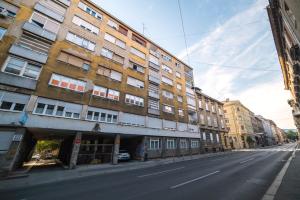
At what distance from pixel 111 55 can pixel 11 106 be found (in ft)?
43.9

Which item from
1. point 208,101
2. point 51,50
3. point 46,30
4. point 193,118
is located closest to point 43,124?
point 51,50

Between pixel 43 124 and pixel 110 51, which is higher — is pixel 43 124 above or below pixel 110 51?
below

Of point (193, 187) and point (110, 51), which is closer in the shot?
point (193, 187)

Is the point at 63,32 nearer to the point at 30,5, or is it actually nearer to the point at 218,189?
the point at 30,5

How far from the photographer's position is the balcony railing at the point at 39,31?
15.4 metres

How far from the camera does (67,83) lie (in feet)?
54.9

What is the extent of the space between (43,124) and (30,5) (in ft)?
44.7

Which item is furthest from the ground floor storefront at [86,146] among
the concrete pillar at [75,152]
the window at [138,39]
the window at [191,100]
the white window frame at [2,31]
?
the window at [138,39]

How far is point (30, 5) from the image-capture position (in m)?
16.5

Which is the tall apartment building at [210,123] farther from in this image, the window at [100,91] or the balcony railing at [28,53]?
the balcony railing at [28,53]

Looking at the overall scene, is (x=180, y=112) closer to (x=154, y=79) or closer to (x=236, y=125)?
(x=154, y=79)

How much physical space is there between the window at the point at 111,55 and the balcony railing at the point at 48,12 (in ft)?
19.8

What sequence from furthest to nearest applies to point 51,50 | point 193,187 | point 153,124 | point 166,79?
1. point 166,79
2. point 153,124
3. point 51,50
4. point 193,187

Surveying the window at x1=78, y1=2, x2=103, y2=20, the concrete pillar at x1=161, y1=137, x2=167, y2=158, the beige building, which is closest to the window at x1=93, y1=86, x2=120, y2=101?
the concrete pillar at x1=161, y1=137, x2=167, y2=158
